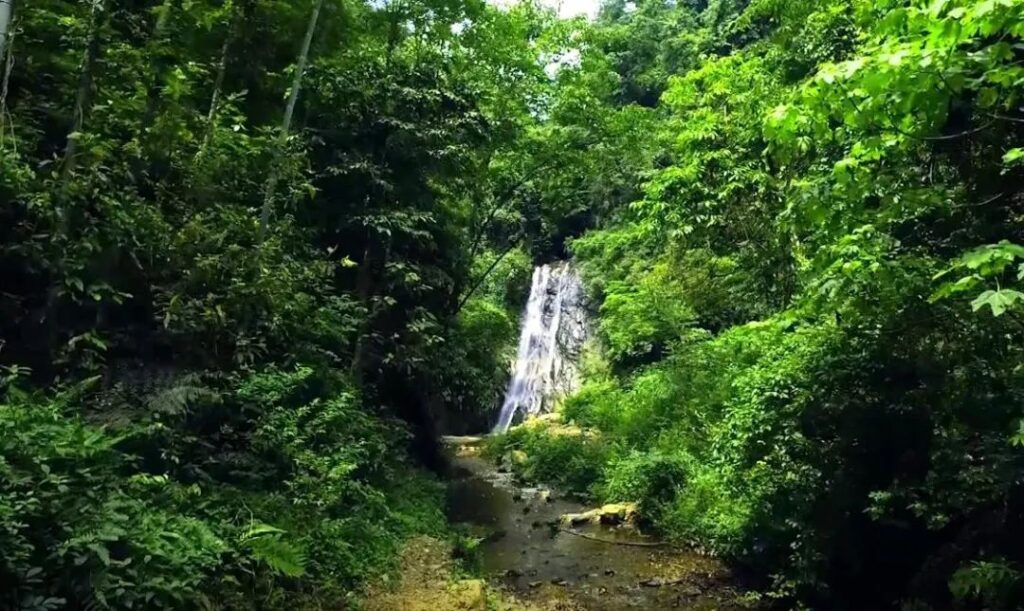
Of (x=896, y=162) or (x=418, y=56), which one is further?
(x=418, y=56)

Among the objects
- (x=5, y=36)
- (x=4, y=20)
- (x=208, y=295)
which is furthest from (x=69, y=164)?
(x=208, y=295)

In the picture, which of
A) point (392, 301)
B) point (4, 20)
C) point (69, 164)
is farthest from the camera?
point (392, 301)

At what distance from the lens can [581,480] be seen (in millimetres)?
14477

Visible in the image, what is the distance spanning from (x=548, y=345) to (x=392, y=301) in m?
16.2

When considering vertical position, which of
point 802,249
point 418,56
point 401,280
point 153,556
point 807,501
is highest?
point 418,56

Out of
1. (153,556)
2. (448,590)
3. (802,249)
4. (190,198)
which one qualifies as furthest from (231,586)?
(802,249)

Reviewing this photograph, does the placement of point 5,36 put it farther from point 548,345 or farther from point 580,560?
point 548,345

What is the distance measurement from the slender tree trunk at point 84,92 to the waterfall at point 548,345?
19.8m

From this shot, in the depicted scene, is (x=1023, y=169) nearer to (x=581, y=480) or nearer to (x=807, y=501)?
(x=807, y=501)

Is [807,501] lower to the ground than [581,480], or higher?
higher

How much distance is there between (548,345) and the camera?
1048 inches

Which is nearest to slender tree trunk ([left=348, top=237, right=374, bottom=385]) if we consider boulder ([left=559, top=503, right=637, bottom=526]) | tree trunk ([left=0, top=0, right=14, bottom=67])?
boulder ([left=559, top=503, right=637, bottom=526])

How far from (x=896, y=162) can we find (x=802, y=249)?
541 cm

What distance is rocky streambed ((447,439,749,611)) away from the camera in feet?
26.5
